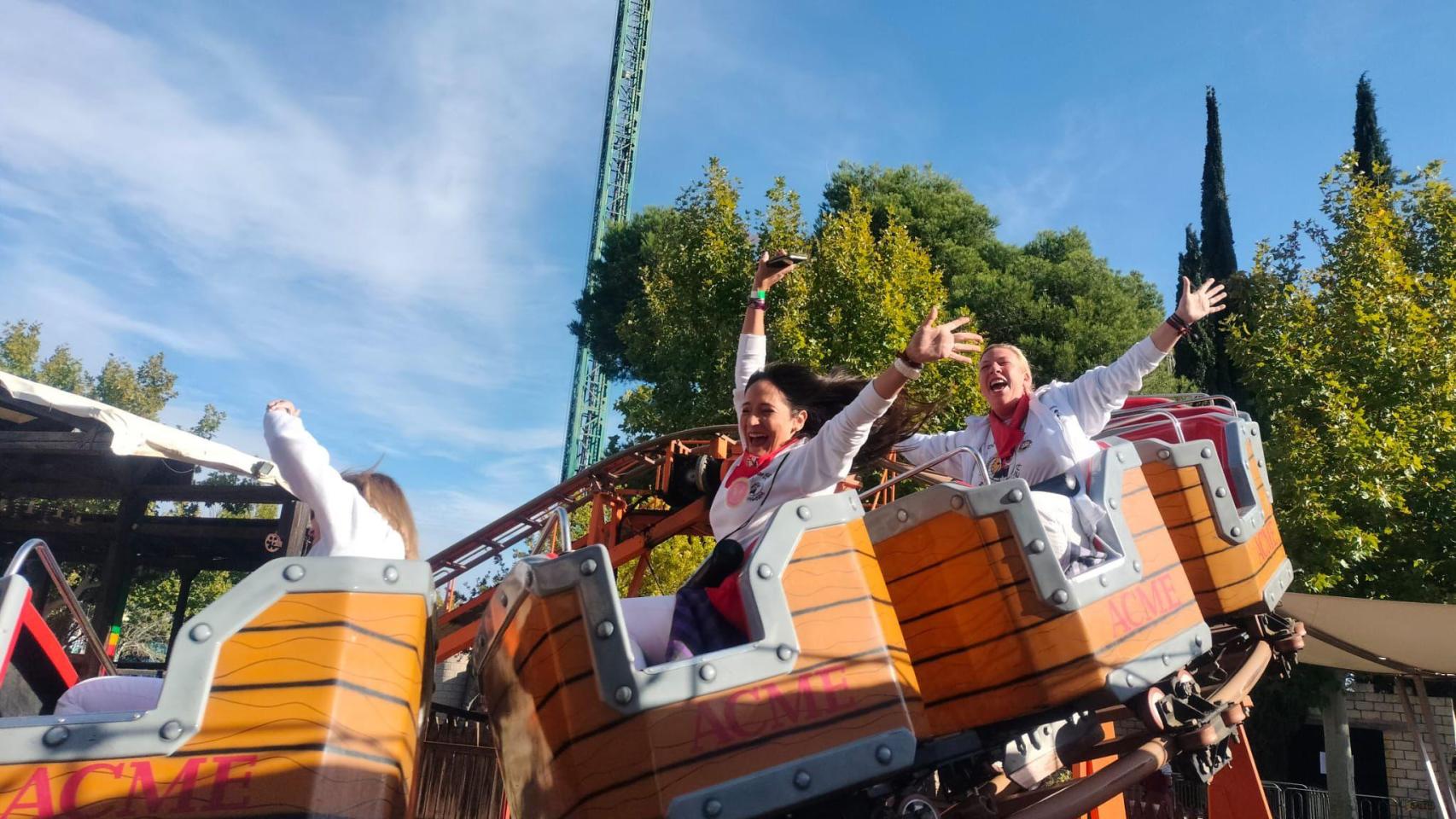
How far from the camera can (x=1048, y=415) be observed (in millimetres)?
3363

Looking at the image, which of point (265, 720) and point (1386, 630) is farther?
point (1386, 630)

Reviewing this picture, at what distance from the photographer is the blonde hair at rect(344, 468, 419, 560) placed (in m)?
2.48

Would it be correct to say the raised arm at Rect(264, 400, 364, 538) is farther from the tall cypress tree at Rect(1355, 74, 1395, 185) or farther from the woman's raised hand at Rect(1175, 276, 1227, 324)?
the tall cypress tree at Rect(1355, 74, 1395, 185)

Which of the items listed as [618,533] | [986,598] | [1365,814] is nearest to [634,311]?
[618,533]

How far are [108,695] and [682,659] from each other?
4.29 ft

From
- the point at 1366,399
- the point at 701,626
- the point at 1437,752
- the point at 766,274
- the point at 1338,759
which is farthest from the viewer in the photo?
the point at 1338,759

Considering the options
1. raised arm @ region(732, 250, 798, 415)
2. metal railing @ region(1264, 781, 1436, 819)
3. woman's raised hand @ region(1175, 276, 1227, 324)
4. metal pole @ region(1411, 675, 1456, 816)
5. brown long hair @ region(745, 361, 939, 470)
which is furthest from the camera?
metal railing @ region(1264, 781, 1436, 819)

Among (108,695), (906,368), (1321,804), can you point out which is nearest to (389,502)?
(108,695)

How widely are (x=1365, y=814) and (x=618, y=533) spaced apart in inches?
560

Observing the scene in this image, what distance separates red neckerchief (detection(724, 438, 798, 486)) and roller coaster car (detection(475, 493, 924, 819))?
0.55 m

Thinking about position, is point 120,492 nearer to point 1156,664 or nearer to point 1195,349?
point 1156,664

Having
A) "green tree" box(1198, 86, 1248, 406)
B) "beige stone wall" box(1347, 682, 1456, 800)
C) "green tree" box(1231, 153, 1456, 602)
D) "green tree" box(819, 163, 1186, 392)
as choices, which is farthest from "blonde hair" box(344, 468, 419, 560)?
"green tree" box(1198, 86, 1248, 406)

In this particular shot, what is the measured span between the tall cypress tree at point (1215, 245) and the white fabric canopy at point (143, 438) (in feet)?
57.1

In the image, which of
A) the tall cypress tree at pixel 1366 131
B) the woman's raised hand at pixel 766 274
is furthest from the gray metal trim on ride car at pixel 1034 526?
the tall cypress tree at pixel 1366 131
